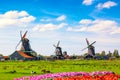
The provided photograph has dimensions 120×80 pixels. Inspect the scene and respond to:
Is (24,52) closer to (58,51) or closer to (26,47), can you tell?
(26,47)

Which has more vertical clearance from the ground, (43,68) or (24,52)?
(24,52)

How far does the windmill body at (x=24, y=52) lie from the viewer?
114831mm

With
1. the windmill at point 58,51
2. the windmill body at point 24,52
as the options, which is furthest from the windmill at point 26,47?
the windmill at point 58,51

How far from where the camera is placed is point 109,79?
17078 mm

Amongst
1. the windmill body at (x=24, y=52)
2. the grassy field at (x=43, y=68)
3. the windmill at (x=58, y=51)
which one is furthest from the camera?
the windmill at (x=58, y=51)

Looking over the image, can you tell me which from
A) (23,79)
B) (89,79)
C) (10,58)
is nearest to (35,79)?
(23,79)

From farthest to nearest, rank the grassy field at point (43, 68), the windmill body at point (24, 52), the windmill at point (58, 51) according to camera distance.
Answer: the windmill at point (58, 51) < the windmill body at point (24, 52) < the grassy field at point (43, 68)

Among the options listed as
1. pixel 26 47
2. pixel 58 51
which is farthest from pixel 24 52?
pixel 58 51

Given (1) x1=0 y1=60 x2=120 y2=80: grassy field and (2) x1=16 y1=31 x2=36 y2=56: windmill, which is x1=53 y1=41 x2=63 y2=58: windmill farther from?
(1) x1=0 y1=60 x2=120 y2=80: grassy field

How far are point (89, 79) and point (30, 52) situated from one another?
103544mm

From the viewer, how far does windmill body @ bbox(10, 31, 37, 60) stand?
4521 inches

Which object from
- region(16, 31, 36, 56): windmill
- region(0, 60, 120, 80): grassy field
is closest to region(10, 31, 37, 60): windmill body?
region(16, 31, 36, 56): windmill

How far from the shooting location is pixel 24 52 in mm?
119438

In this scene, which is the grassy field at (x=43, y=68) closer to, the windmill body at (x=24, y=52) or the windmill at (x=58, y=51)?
the windmill body at (x=24, y=52)
